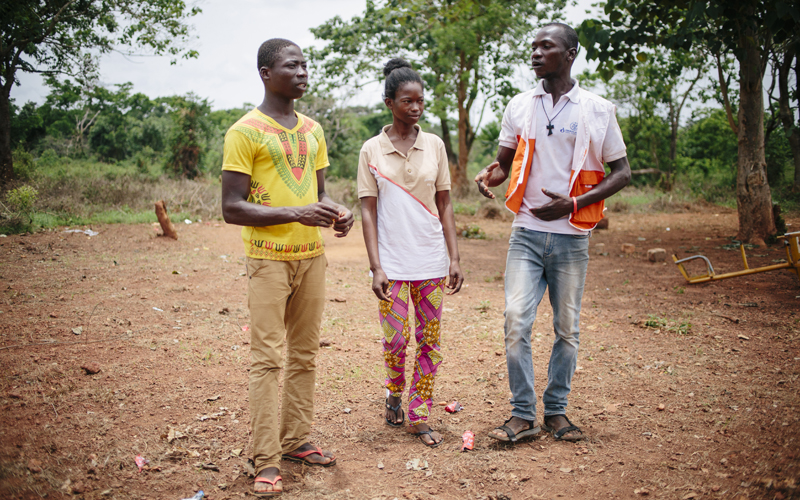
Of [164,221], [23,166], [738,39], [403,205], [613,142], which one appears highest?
[738,39]

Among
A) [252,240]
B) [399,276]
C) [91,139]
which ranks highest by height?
[91,139]

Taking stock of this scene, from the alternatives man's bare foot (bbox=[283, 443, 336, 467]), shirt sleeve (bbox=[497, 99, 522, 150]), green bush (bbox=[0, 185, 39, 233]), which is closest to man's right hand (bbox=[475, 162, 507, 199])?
shirt sleeve (bbox=[497, 99, 522, 150])

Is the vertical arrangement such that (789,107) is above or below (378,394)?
above

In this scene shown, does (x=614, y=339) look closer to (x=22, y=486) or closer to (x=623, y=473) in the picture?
(x=623, y=473)

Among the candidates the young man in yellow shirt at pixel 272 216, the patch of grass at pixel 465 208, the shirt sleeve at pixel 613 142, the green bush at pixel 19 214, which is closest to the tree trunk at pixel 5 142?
the green bush at pixel 19 214

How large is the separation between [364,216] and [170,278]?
4720 mm

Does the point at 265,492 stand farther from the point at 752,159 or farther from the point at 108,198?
the point at 108,198

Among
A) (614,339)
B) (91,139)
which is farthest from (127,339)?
(91,139)

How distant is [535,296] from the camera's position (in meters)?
3.04

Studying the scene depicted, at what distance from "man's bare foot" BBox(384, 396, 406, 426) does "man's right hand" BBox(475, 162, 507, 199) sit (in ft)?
4.42

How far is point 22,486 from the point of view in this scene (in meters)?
2.53

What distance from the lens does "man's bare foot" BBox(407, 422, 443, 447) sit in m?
3.11

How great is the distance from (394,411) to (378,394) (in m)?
0.52

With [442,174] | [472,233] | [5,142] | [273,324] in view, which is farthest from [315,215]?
[5,142]
